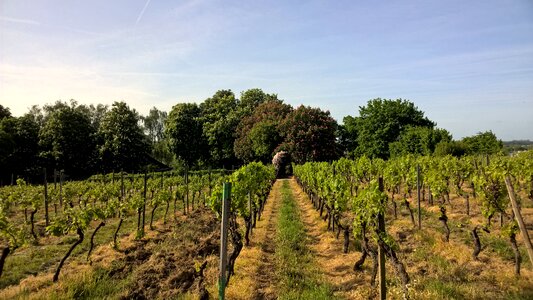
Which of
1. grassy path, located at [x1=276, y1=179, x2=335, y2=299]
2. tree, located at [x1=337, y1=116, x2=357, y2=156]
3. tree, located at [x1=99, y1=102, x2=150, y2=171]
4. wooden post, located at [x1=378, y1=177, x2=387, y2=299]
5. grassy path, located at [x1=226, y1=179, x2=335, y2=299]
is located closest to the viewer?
wooden post, located at [x1=378, y1=177, x2=387, y2=299]

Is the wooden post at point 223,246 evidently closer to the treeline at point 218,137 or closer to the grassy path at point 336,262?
the grassy path at point 336,262

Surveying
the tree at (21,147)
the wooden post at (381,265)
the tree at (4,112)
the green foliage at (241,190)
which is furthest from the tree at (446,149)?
the tree at (4,112)

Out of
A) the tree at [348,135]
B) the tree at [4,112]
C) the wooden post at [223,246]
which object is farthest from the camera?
the tree at [348,135]

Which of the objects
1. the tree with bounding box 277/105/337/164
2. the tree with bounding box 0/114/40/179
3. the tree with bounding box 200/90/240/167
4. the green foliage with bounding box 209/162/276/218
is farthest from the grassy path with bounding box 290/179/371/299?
the tree with bounding box 0/114/40/179

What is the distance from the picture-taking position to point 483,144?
A: 139ft

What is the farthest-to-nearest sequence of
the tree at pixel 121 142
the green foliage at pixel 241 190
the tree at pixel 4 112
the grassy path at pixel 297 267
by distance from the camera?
1. the tree at pixel 4 112
2. the tree at pixel 121 142
3. the green foliage at pixel 241 190
4. the grassy path at pixel 297 267

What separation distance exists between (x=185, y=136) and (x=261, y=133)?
555 inches

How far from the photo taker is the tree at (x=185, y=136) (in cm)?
4934

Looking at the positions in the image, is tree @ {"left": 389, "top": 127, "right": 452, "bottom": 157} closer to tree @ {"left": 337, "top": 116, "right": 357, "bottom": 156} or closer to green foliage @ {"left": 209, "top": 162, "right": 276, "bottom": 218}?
tree @ {"left": 337, "top": 116, "right": 357, "bottom": 156}

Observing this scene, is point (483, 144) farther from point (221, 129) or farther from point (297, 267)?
point (297, 267)

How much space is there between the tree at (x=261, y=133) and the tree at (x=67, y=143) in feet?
61.6

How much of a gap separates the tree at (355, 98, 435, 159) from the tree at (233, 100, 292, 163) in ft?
40.6

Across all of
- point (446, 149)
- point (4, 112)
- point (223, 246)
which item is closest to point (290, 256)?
point (223, 246)

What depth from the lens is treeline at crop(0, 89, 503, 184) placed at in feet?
126
